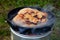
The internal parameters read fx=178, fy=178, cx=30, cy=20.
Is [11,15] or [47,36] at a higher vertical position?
[11,15]

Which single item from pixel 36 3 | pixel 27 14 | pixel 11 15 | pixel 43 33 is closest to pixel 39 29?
pixel 43 33

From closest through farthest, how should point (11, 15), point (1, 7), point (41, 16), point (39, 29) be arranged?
1. point (39, 29)
2. point (41, 16)
3. point (11, 15)
4. point (1, 7)

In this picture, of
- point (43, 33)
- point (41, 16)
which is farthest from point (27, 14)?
point (43, 33)

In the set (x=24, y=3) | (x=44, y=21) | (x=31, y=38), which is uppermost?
(x=24, y=3)

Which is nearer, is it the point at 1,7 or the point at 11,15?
the point at 11,15

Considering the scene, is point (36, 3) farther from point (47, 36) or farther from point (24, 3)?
point (47, 36)

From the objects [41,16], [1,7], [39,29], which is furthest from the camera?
[1,7]

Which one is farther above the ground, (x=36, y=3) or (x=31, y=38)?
(x=36, y=3)

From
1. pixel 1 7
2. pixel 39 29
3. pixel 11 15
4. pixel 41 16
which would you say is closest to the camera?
pixel 39 29

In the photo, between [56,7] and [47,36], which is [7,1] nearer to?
[56,7]
